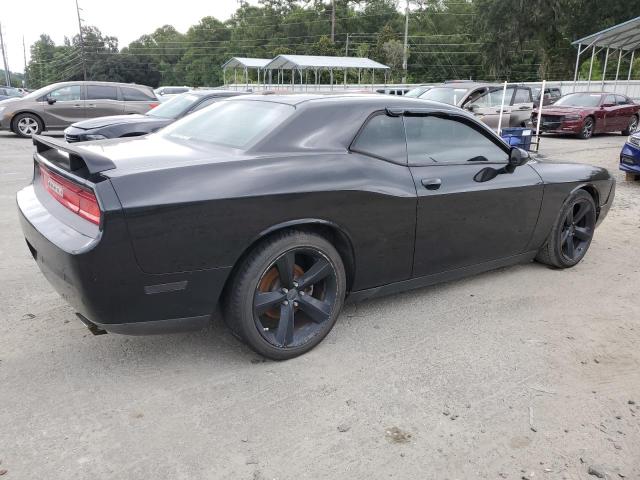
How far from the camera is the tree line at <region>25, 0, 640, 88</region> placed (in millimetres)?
48312

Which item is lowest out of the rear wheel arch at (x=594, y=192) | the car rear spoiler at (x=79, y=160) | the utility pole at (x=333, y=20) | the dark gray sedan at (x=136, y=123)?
the rear wheel arch at (x=594, y=192)

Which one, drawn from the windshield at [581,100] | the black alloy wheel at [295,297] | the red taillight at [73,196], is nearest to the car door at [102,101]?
the red taillight at [73,196]

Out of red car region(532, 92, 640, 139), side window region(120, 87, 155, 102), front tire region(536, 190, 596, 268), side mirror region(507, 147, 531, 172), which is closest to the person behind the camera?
side mirror region(507, 147, 531, 172)

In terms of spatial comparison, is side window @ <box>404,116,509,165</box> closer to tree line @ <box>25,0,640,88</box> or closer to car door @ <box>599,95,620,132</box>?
car door @ <box>599,95,620,132</box>

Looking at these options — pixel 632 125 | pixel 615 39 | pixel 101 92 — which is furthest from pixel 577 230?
pixel 615 39

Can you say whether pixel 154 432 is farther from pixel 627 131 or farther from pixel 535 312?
pixel 627 131

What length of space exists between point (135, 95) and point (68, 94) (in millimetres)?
1670

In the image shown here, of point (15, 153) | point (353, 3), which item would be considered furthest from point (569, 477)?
point (353, 3)

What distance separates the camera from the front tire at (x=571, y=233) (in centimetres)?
475

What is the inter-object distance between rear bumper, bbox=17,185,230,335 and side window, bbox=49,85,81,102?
12.9 metres

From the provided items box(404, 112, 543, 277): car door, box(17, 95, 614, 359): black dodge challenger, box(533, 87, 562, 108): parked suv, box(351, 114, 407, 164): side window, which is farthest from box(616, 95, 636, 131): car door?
box(351, 114, 407, 164): side window

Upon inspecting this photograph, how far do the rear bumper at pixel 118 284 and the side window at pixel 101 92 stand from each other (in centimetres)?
1283

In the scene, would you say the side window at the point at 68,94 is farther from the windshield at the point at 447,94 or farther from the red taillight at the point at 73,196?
the red taillight at the point at 73,196

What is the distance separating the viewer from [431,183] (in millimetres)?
3678
